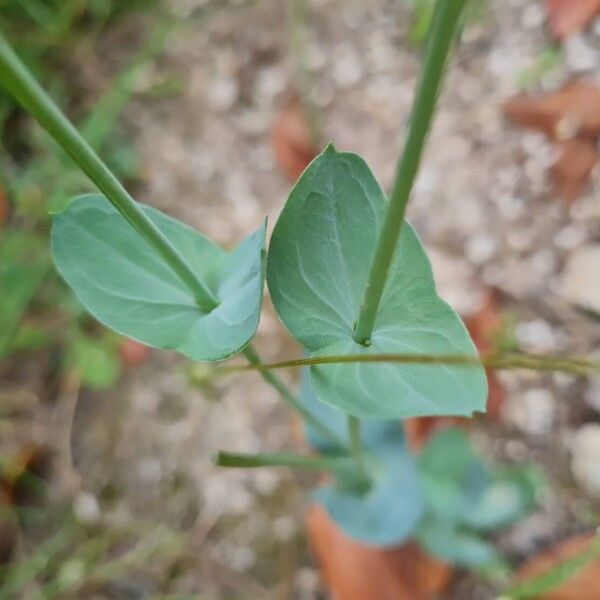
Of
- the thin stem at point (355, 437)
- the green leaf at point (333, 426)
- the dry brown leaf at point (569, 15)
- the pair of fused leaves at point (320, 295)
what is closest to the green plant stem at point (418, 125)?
the pair of fused leaves at point (320, 295)

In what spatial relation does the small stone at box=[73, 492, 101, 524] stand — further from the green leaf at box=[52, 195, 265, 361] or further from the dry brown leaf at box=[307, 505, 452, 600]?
the green leaf at box=[52, 195, 265, 361]

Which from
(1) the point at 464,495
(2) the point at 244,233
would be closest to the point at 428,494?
(1) the point at 464,495

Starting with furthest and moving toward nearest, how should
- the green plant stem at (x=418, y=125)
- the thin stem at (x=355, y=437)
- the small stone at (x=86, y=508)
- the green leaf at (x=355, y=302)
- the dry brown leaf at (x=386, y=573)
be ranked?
1. the small stone at (x=86, y=508)
2. the dry brown leaf at (x=386, y=573)
3. the thin stem at (x=355, y=437)
4. the green leaf at (x=355, y=302)
5. the green plant stem at (x=418, y=125)

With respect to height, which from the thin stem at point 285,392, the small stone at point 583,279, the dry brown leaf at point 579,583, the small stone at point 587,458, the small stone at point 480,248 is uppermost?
the thin stem at point 285,392

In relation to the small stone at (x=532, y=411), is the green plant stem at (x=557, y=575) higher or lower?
higher

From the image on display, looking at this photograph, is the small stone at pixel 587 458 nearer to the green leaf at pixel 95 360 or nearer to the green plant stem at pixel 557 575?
the green plant stem at pixel 557 575

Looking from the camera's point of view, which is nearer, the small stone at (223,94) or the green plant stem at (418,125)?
the green plant stem at (418,125)

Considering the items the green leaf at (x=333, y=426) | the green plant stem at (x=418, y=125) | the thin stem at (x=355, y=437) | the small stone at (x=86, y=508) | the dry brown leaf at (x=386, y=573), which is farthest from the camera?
the small stone at (x=86, y=508)

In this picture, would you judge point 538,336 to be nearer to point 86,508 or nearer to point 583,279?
point 583,279
